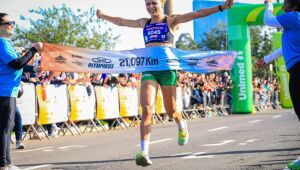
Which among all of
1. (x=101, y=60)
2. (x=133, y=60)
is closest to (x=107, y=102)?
(x=101, y=60)

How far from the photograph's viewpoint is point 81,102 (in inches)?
643

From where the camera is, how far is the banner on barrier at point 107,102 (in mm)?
17428

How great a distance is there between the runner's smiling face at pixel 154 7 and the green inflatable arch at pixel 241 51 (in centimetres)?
2136

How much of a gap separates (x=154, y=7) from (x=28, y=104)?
7.29 m

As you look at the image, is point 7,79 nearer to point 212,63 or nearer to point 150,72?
point 150,72

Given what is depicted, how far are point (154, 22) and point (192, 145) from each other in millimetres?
3920

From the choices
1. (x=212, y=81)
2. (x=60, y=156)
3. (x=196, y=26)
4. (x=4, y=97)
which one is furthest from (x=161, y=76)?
(x=196, y=26)

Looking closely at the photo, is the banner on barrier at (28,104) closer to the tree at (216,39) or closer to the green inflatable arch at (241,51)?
the green inflatable arch at (241,51)

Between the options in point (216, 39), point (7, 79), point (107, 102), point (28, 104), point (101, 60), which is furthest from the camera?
point (216, 39)

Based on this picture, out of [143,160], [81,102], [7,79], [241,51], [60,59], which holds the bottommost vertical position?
[143,160]

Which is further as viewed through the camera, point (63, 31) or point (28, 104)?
point (63, 31)

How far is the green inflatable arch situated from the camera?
2850 centimetres

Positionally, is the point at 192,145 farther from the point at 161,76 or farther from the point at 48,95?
the point at 48,95

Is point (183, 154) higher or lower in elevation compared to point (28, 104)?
lower
